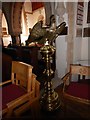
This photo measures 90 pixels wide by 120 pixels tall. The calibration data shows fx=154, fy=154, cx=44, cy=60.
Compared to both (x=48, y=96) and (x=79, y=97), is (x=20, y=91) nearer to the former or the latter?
(x=48, y=96)

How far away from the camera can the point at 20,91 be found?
1.71 m

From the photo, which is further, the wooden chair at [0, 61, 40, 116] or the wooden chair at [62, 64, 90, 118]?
the wooden chair at [62, 64, 90, 118]

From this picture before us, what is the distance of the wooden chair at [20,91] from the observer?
142cm

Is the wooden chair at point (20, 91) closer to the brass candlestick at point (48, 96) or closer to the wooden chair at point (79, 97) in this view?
the brass candlestick at point (48, 96)

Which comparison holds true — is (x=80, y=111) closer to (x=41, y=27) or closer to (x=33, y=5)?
(x=41, y=27)

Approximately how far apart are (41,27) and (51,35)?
0.40ft

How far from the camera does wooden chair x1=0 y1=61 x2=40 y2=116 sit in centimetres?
142

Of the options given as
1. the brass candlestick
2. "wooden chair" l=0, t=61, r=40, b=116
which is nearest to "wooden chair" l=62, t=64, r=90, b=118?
the brass candlestick

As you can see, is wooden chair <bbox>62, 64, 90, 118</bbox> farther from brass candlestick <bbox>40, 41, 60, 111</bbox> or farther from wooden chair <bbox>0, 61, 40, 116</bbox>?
wooden chair <bbox>0, 61, 40, 116</bbox>

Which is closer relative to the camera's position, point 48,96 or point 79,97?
point 48,96

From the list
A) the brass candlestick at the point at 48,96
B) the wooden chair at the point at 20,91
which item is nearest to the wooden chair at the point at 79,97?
the brass candlestick at the point at 48,96

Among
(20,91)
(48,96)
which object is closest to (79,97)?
(48,96)

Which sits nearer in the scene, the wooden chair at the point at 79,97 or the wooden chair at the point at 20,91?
the wooden chair at the point at 20,91

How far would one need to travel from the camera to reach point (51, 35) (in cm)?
132
